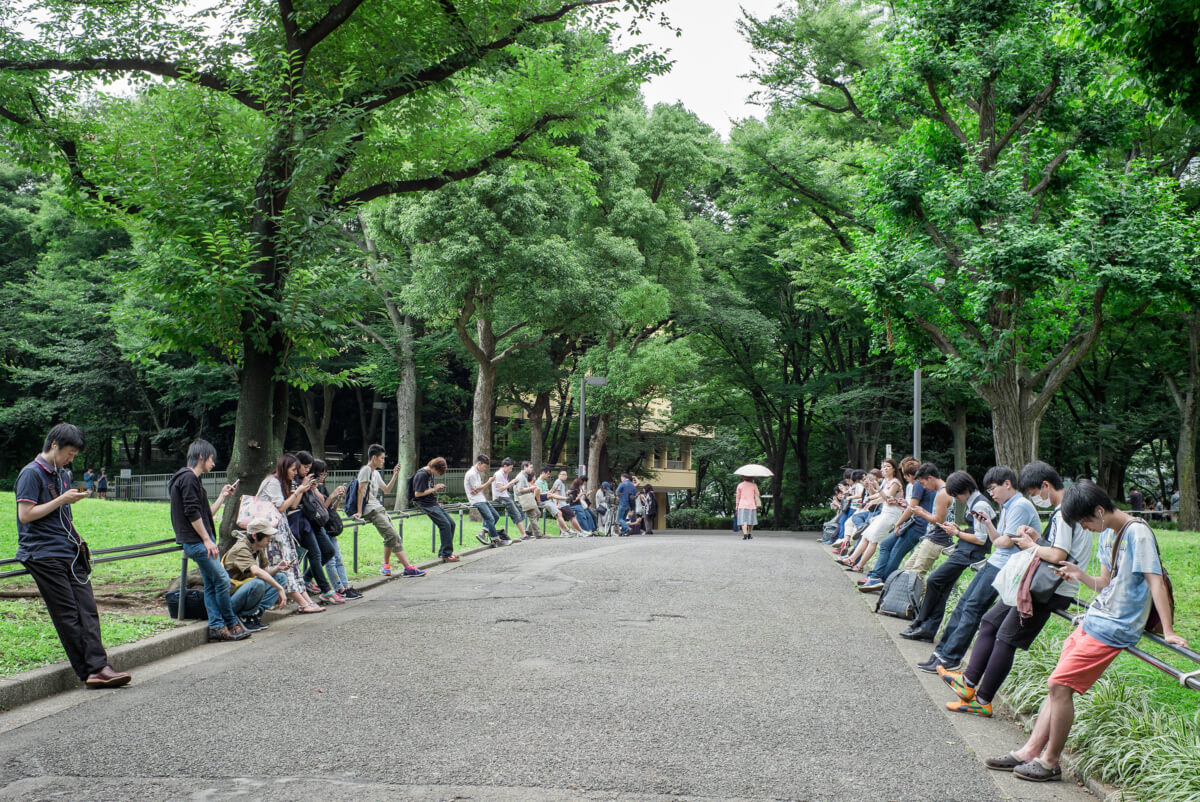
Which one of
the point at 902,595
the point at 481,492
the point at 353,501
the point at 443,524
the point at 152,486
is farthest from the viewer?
the point at 152,486

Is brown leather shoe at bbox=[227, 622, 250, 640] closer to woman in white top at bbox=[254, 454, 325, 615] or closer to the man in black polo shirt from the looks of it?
woman in white top at bbox=[254, 454, 325, 615]

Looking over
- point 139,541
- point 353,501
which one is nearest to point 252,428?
point 353,501

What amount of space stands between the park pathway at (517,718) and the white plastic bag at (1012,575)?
918 millimetres

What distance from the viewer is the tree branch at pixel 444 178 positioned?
40.0ft

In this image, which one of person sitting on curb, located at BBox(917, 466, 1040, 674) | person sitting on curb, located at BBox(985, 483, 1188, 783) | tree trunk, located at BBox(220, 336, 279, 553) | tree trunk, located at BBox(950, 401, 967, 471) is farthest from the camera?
tree trunk, located at BBox(950, 401, 967, 471)

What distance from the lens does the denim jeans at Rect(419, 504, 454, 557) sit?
46.7ft

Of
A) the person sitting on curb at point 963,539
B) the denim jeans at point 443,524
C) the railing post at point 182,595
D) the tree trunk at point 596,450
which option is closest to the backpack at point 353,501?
the denim jeans at point 443,524

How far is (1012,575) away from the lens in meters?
5.60

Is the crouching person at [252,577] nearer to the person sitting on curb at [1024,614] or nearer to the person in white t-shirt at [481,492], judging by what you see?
the person sitting on curb at [1024,614]

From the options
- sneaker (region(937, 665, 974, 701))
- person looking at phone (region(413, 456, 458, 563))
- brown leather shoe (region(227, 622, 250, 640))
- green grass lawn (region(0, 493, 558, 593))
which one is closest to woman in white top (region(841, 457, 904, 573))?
sneaker (region(937, 665, 974, 701))

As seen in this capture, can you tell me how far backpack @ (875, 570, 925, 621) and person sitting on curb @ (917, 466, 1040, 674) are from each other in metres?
2.20

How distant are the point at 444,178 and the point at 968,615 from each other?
871 centimetres

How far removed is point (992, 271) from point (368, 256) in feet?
30.5

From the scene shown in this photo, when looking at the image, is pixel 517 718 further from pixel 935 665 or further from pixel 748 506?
pixel 748 506
